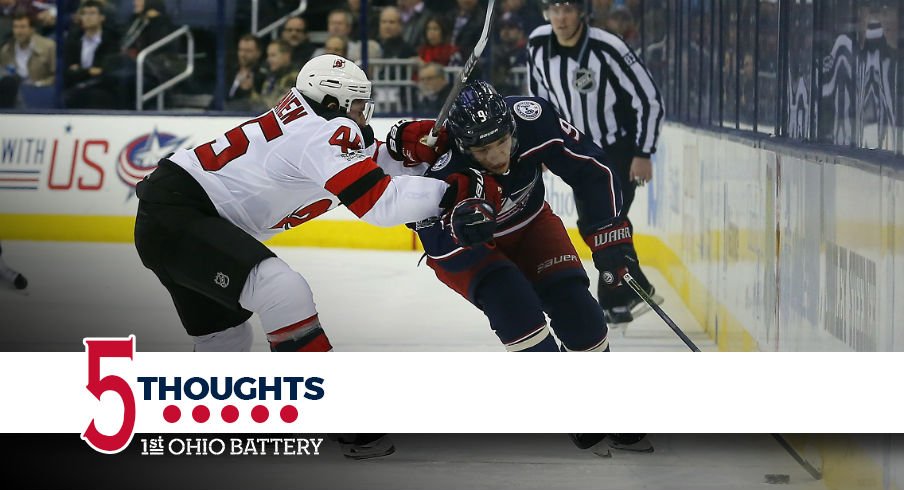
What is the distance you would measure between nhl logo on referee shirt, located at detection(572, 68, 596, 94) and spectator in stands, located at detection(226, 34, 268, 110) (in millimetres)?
1883

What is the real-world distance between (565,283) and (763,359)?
1.47 feet

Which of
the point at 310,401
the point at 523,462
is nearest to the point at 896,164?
the point at 523,462

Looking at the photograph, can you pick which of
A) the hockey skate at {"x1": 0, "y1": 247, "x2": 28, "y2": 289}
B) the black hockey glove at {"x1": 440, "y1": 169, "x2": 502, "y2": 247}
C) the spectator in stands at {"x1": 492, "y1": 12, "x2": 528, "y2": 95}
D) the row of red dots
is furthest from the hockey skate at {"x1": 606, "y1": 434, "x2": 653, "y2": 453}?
the spectator in stands at {"x1": 492, "y1": 12, "x2": 528, "y2": 95}

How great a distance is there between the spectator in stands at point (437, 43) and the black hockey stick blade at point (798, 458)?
3444 millimetres

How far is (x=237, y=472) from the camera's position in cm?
288

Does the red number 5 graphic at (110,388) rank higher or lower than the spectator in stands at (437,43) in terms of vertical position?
lower

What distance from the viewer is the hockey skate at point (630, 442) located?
3004 mm

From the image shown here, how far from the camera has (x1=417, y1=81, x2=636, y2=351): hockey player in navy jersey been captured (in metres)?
2.94

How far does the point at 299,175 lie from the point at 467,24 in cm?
328

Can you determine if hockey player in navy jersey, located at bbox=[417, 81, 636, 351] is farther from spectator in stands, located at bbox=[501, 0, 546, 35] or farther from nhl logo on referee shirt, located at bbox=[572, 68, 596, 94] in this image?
spectator in stands, located at bbox=[501, 0, 546, 35]

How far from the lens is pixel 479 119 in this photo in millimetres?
2881

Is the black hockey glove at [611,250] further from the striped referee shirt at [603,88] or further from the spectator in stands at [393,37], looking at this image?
the spectator in stands at [393,37]

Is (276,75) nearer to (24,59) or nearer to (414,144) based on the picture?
(24,59)

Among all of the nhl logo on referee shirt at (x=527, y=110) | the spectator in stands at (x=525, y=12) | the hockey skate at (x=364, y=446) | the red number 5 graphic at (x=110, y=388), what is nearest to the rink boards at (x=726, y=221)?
the nhl logo on referee shirt at (x=527, y=110)
